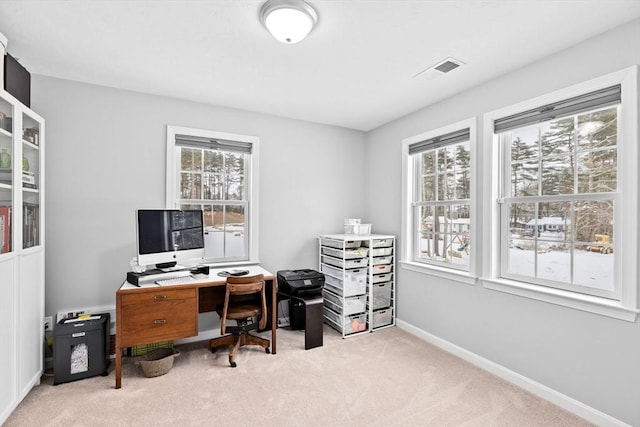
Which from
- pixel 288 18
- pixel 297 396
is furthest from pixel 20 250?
pixel 288 18

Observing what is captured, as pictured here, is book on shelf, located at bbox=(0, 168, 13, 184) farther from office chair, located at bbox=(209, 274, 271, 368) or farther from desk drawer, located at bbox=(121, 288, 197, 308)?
office chair, located at bbox=(209, 274, 271, 368)

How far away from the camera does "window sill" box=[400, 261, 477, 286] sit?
113 inches

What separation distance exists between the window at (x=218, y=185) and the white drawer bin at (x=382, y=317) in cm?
158

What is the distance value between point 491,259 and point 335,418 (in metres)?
1.82

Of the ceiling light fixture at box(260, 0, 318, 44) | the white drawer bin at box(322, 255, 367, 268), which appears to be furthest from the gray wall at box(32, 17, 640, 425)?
the ceiling light fixture at box(260, 0, 318, 44)

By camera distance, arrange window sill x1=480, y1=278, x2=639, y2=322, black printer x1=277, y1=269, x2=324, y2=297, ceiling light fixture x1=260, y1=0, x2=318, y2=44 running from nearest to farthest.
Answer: ceiling light fixture x1=260, y1=0, x2=318, y2=44 → window sill x1=480, y1=278, x2=639, y2=322 → black printer x1=277, y1=269, x2=324, y2=297

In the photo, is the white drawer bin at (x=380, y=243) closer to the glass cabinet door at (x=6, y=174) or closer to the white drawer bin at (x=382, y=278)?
the white drawer bin at (x=382, y=278)

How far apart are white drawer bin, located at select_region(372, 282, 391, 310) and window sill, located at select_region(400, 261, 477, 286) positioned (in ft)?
1.09

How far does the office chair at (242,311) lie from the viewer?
2.65 metres

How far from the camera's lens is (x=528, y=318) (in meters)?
2.38

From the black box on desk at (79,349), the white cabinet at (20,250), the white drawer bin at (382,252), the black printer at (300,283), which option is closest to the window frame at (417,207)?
the white drawer bin at (382,252)

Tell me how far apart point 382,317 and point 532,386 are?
158 centimetres

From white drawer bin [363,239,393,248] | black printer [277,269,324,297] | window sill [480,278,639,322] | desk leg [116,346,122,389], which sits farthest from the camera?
white drawer bin [363,239,393,248]

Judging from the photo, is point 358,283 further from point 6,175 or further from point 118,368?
point 6,175
